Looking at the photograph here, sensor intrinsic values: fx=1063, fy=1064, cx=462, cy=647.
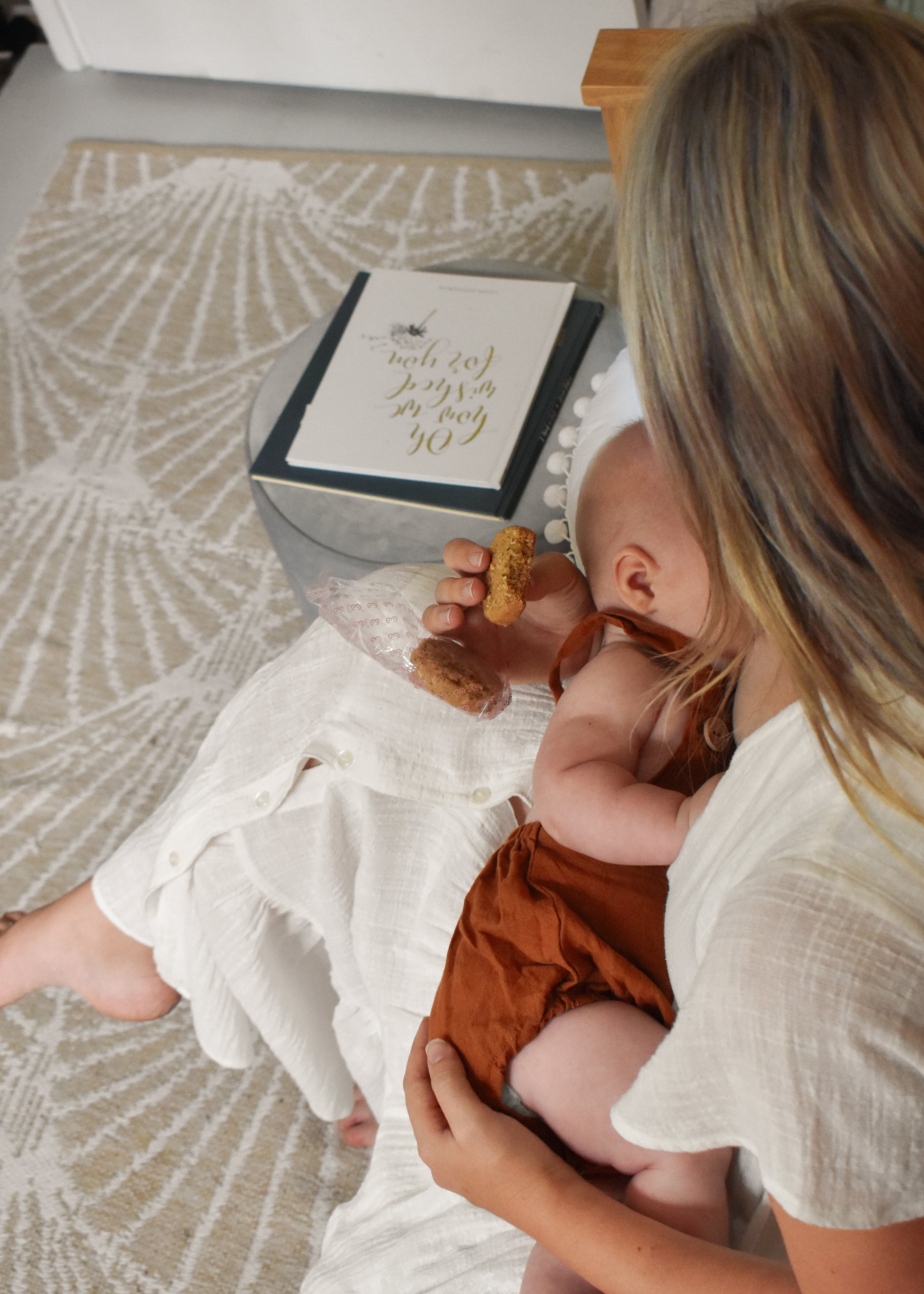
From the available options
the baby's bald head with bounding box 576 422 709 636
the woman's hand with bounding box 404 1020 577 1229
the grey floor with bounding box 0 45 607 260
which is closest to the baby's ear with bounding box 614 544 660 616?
the baby's bald head with bounding box 576 422 709 636

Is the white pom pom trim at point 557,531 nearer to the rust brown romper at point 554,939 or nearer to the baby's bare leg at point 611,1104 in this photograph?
the rust brown romper at point 554,939

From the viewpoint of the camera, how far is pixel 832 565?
509mm

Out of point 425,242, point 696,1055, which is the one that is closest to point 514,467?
point 696,1055

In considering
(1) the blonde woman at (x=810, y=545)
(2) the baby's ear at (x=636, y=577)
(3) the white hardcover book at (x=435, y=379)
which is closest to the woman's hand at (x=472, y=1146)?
(1) the blonde woman at (x=810, y=545)

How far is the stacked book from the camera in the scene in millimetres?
1143

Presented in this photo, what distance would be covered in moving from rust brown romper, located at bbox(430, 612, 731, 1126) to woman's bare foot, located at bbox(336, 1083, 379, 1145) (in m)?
0.45

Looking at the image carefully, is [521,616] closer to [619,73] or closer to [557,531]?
[557,531]

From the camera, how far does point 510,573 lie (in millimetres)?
834

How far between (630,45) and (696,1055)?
3.22ft

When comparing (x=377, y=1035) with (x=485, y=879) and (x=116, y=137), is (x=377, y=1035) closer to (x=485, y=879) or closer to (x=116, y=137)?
(x=485, y=879)

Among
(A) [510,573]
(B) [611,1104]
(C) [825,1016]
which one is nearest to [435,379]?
(A) [510,573]

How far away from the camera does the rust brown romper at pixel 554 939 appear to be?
0.75 meters

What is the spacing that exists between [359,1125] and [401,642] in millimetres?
622

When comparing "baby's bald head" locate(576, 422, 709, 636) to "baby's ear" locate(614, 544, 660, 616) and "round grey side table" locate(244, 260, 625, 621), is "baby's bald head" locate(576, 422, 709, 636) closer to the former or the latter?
"baby's ear" locate(614, 544, 660, 616)
